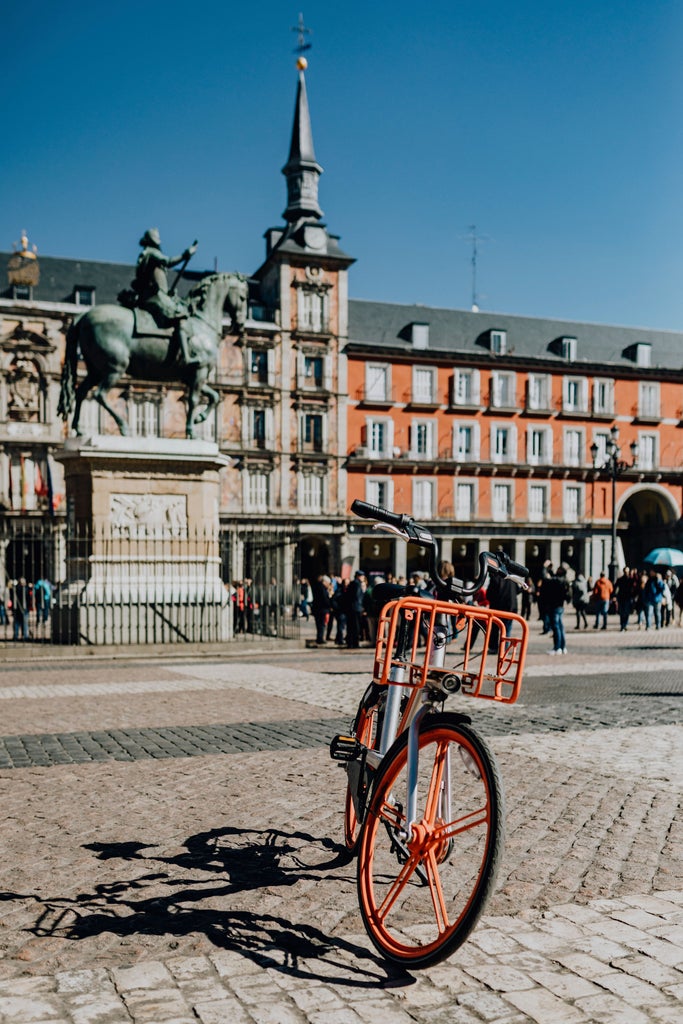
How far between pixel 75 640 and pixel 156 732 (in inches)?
342

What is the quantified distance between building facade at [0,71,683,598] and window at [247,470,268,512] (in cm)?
10

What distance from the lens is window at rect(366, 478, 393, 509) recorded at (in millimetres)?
49031

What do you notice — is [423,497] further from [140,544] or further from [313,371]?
[140,544]

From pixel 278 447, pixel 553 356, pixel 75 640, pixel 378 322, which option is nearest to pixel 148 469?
pixel 75 640

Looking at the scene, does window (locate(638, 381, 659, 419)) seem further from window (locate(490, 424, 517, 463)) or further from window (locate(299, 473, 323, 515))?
window (locate(299, 473, 323, 515))

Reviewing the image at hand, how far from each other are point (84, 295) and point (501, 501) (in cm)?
2381

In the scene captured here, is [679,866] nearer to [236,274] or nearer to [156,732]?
[156,732]

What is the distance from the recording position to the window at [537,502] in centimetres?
5181

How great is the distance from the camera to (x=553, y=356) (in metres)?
53.8

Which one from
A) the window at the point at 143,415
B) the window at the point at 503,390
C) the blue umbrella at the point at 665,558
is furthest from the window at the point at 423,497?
the blue umbrella at the point at 665,558

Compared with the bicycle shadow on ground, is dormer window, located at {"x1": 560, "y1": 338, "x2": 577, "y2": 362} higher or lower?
higher

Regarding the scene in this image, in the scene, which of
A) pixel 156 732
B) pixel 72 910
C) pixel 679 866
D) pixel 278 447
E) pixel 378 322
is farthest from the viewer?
pixel 378 322

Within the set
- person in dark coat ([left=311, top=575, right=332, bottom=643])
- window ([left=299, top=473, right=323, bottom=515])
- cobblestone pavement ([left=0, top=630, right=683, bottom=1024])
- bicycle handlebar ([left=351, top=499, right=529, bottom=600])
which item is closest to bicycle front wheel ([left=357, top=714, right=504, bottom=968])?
cobblestone pavement ([left=0, top=630, right=683, bottom=1024])

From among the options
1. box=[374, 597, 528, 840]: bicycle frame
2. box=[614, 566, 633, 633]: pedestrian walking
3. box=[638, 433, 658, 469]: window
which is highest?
box=[638, 433, 658, 469]: window
